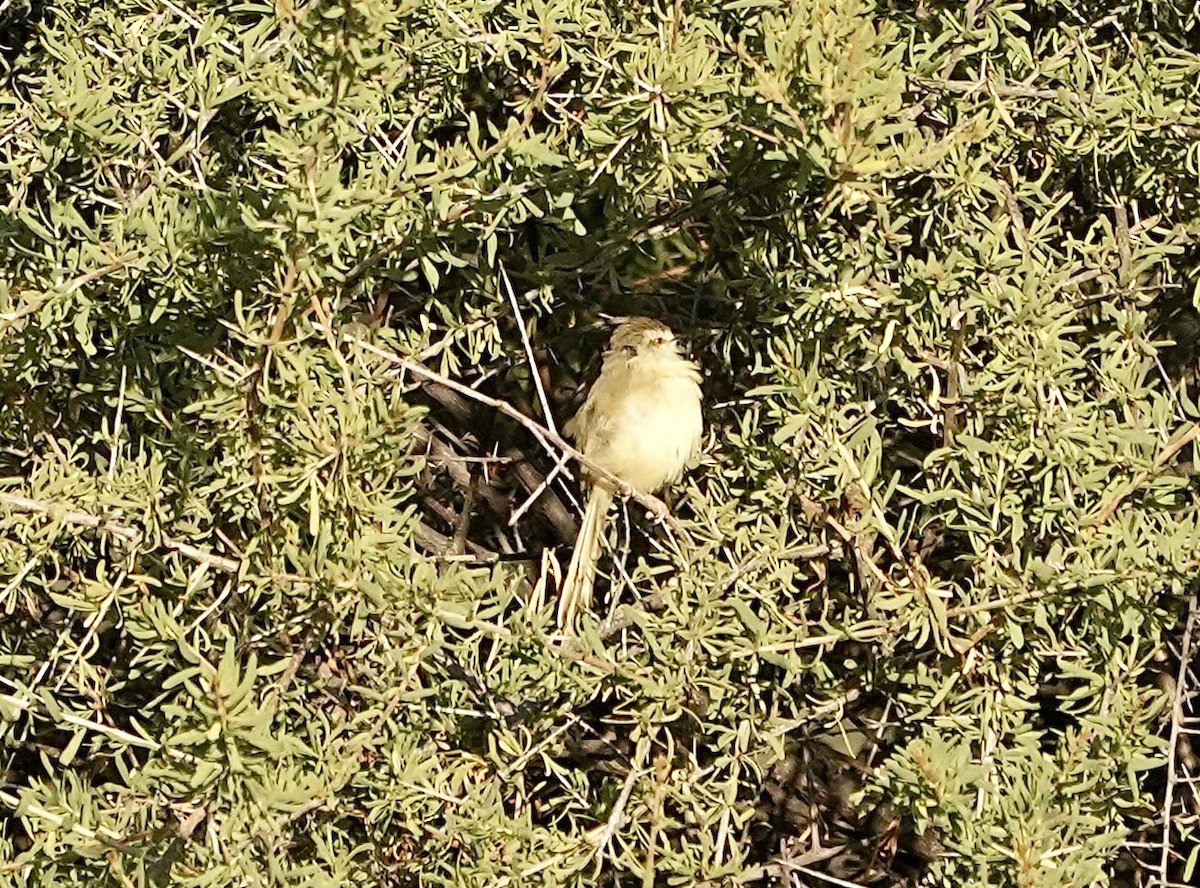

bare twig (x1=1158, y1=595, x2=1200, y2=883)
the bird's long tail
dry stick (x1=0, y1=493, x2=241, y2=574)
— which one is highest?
dry stick (x1=0, y1=493, x2=241, y2=574)

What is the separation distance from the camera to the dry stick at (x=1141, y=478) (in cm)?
247

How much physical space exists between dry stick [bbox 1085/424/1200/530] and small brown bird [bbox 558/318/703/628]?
0.96m

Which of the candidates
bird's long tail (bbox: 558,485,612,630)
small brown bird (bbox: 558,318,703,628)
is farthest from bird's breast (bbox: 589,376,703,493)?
bird's long tail (bbox: 558,485,612,630)

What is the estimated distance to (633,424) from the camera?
12.7 feet

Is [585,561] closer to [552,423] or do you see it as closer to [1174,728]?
[552,423]

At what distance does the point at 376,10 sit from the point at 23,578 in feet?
3.54

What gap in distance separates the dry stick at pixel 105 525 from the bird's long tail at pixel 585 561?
26.1 inches

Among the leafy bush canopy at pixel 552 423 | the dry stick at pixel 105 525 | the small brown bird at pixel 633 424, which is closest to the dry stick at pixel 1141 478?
the leafy bush canopy at pixel 552 423

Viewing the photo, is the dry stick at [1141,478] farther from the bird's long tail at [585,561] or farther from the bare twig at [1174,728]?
the bird's long tail at [585,561]

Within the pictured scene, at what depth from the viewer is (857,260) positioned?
2615 millimetres

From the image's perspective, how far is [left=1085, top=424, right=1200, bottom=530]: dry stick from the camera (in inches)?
97.3

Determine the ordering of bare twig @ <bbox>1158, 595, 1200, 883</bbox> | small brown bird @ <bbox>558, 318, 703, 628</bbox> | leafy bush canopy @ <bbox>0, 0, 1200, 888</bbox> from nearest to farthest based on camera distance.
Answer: leafy bush canopy @ <bbox>0, 0, 1200, 888</bbox> < bare twig @ <bbox>1158, 595, 1200, 883</bbox> < small brown bird @ <bbox>558, 318, 703, 628</bbox>

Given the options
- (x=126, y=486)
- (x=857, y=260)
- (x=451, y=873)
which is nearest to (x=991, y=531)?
(x=857, y=260)

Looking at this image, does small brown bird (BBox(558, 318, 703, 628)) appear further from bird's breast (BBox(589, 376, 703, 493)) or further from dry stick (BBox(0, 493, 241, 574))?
dry stick (BBox(0, 493, 241, 574))
